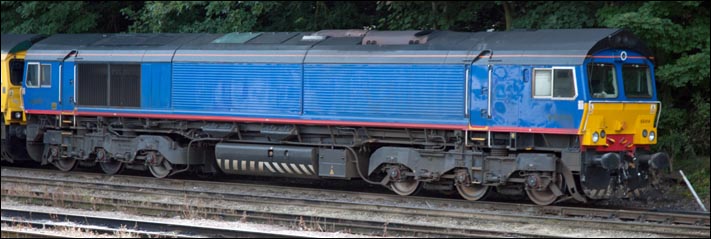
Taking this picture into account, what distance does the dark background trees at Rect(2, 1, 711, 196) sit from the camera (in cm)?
1772

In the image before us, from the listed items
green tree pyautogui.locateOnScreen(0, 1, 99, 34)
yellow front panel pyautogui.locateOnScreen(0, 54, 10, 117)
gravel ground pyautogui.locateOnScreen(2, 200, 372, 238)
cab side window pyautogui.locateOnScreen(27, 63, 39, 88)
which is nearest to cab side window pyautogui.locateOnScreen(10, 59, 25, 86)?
yellow front panel pyautogui.locateOnScreen(0, 54, 10, 117)

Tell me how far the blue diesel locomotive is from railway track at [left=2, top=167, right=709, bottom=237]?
1.44 ft

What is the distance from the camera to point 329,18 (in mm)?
24141

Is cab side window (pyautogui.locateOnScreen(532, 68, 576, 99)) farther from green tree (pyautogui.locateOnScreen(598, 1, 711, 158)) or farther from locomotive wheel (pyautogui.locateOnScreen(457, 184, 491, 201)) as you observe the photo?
green tree (pyautogui.locateOnScreen(598, 1, 711, 158))

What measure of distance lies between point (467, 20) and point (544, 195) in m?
6.80

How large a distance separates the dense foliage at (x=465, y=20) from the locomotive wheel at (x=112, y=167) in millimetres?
4311

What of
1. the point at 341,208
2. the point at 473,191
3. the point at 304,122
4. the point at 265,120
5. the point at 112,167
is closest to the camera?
the point at 341,208

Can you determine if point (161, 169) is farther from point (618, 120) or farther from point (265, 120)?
point (618, 120)

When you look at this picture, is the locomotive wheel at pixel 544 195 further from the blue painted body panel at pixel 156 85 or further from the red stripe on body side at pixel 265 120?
the blue painted body panel at pixel 156 85

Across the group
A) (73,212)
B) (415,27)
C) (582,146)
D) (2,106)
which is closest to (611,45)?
(582,146)

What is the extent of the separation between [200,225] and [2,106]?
412 inches

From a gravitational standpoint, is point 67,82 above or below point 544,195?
above

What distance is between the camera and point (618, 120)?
50.5ft

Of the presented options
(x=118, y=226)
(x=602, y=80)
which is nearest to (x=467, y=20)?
(x=602, y=80)
